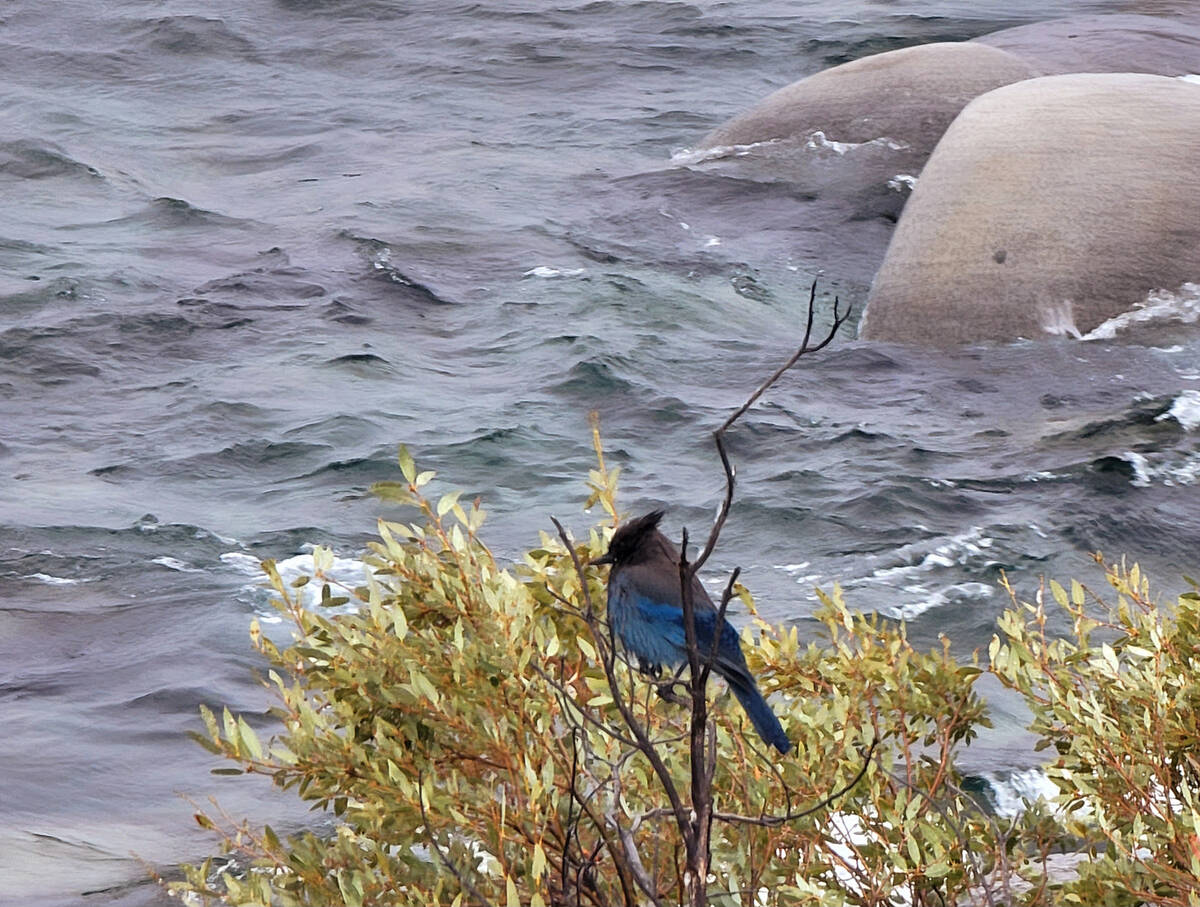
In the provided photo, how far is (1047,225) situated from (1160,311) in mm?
732

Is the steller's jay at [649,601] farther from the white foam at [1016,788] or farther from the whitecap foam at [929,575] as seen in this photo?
the whitecap foam at [929,575]

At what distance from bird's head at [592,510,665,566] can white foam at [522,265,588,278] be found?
719 centimetres

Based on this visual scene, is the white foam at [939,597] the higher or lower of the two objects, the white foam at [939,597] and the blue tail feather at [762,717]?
the lower

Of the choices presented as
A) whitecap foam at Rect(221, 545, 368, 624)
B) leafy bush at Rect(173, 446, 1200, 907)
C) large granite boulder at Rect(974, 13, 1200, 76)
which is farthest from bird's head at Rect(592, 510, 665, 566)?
large granite boulder at Rect(974, 13, 1200, 76)

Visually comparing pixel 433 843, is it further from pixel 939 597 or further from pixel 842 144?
pixel 842 144

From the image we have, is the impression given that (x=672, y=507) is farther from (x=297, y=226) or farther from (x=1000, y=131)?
(x=297, y=226)

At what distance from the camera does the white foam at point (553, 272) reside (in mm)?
10781

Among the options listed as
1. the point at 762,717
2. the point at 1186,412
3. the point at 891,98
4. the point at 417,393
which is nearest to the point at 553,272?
the point at 417,393

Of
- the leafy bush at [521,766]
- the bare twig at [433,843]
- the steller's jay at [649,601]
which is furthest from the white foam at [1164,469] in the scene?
the bare twig at [433,843]

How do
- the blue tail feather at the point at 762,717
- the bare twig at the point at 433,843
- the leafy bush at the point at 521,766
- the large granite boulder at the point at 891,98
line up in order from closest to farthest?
1. the bare twig at the point at 433,843
2. the leafy bush at the point at 521,766
3. the blue tail feather at the point at 762,717
4. the large granite boulder at the point at 891,98

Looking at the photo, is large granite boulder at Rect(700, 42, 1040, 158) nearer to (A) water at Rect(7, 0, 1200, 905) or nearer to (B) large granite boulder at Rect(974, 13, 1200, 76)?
(B) large granite boulder at Rect(974, 13, 1200, 76)

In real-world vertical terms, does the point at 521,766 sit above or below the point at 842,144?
above

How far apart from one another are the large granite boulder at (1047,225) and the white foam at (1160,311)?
0.04 m

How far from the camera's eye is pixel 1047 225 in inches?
348
